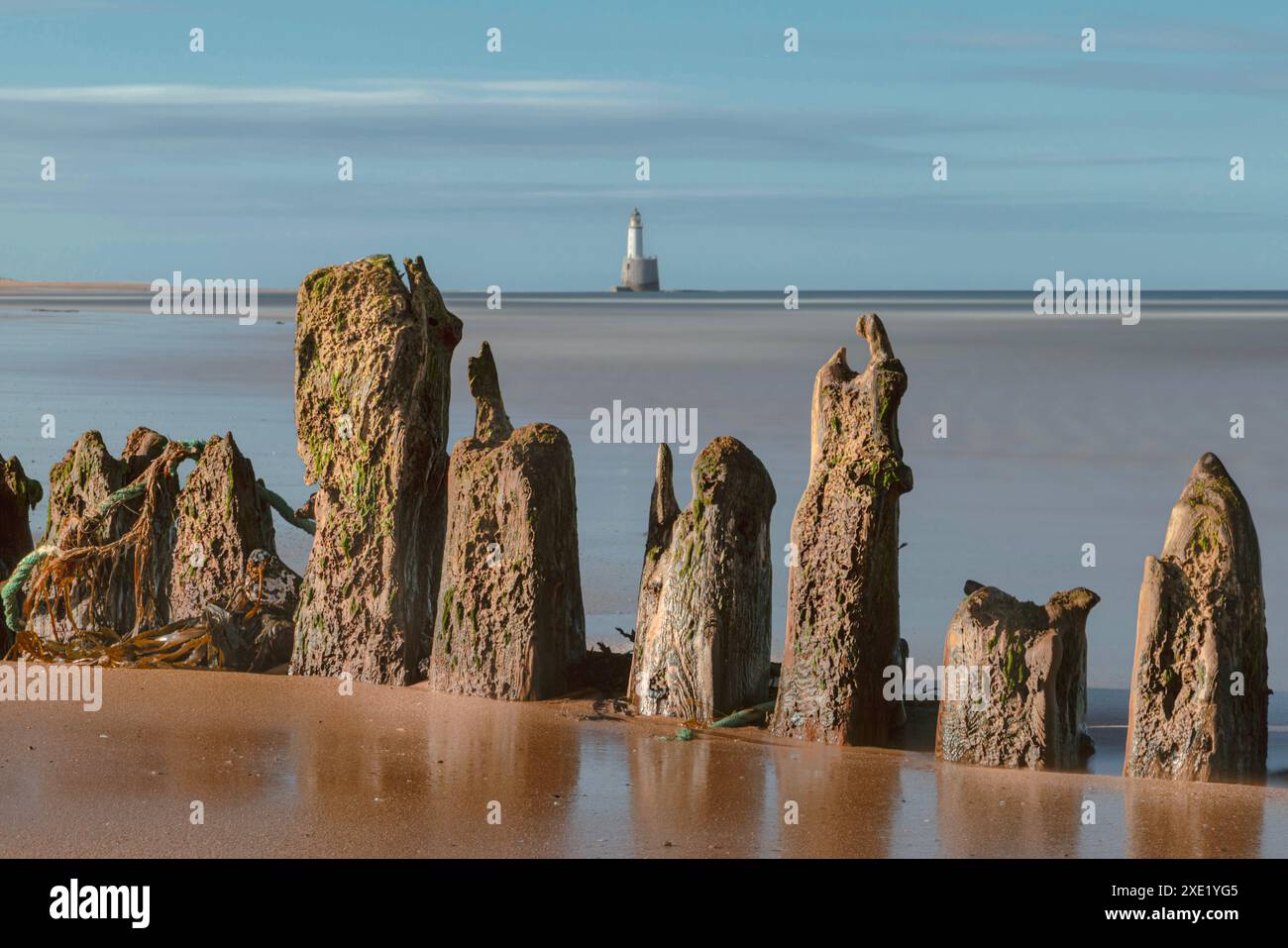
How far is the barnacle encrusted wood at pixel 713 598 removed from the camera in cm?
771

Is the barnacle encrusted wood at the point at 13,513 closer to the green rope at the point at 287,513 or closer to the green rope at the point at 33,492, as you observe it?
the green rope at the point at 33,492

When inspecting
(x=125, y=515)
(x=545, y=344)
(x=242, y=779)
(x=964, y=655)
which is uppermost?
(x=545, y=344)

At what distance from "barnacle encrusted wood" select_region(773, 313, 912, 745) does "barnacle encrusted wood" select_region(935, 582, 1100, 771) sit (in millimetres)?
399

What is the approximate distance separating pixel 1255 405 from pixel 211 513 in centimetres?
2246

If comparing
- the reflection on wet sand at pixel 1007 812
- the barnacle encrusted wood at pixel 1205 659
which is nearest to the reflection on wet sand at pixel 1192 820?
the barnacle encrusted wood at pixel 1205 659

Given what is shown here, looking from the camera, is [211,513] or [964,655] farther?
[211,513]

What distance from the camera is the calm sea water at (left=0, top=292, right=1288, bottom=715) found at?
12.3 meters

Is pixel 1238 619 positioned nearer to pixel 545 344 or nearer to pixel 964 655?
pixel 964 655

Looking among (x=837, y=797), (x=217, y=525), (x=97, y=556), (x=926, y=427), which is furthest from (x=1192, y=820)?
(x=926, y=427)

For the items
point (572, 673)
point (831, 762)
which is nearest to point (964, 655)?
point (831, 762)

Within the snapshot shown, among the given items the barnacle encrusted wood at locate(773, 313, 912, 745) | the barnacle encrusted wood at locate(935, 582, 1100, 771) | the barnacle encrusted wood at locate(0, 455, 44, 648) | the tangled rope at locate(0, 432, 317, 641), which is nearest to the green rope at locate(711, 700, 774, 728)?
the barnacle encrusted wood at locate(773, 313, 912, 745)

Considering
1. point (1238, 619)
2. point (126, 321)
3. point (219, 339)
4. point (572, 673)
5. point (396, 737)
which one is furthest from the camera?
point (126, 321)

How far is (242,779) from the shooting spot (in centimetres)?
712

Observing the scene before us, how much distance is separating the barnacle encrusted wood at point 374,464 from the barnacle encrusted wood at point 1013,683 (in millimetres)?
2858
